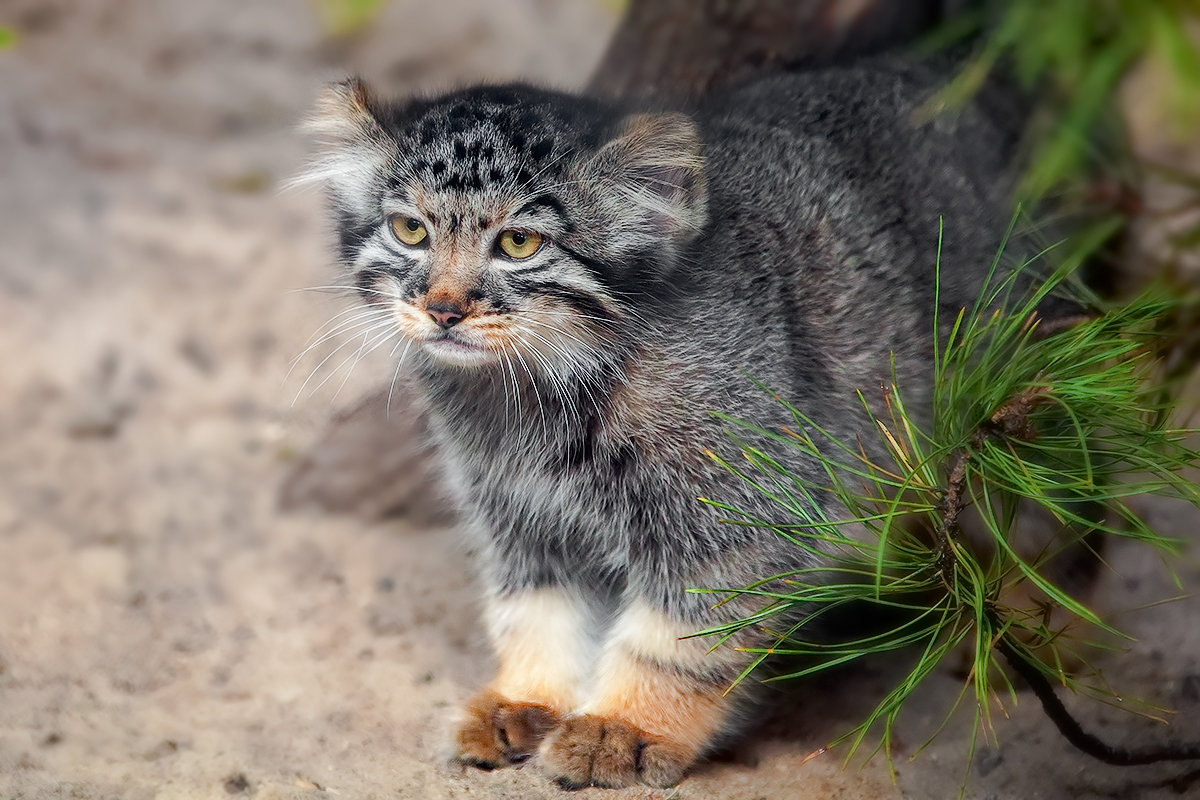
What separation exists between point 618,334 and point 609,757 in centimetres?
109

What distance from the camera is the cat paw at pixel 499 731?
9.76 ft

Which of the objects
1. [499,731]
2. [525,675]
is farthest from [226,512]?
[499,731]

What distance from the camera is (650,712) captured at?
2.96 metres

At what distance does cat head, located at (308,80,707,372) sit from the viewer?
274 centimetres

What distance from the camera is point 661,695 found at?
2961 millimetres

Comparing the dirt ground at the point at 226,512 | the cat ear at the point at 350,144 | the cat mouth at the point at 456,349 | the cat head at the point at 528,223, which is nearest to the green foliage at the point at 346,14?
the dirt ground at the point at 226,512

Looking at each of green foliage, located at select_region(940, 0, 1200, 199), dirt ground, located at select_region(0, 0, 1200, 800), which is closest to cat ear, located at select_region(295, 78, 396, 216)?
dirt ground, located at select_region(0, 0, 1200, 800)

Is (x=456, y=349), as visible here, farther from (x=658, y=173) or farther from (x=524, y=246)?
(x=658, y=173)

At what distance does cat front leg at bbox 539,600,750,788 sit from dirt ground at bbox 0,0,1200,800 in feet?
0.26

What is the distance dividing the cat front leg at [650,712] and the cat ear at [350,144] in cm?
138

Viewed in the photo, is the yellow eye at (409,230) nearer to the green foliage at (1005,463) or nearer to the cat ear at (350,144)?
the cat ear at (350,144)

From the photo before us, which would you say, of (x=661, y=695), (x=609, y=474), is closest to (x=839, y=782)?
(x=661, y=695)

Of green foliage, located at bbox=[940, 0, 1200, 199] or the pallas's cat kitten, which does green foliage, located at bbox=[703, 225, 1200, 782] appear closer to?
the pallas's cat kitten

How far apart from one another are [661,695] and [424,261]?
1304 millimetres
